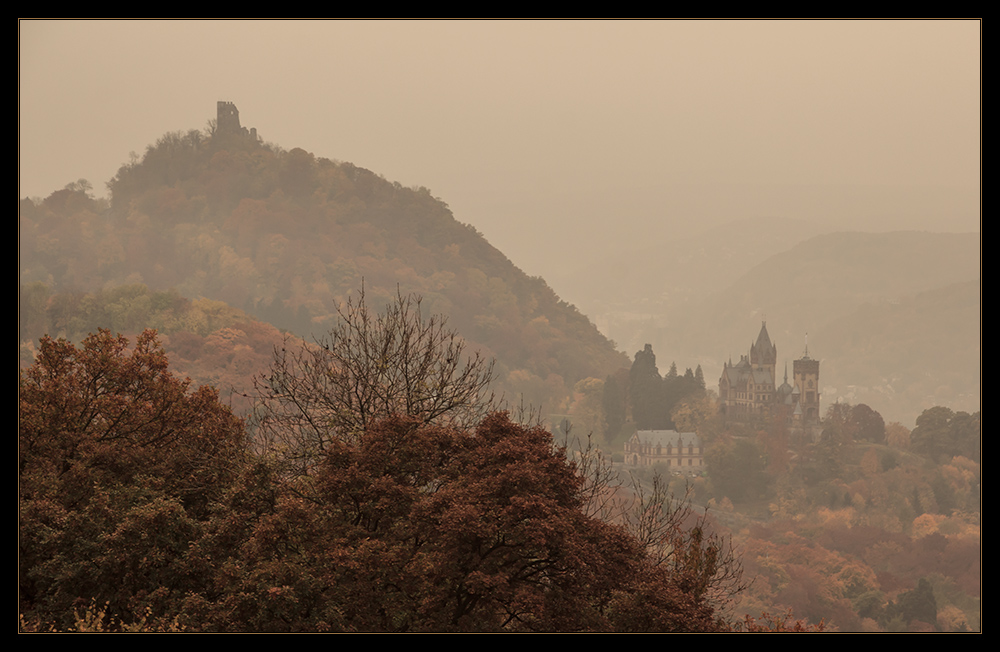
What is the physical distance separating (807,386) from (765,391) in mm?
5159

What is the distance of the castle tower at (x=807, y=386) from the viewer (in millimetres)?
96500

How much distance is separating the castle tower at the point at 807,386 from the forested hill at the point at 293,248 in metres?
36.2

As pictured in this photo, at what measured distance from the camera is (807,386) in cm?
9812

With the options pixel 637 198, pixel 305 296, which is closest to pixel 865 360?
pixel 637 198

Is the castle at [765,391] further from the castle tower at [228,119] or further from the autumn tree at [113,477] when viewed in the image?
the castle tower at [228,119]

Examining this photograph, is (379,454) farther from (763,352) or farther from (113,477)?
(763,352)

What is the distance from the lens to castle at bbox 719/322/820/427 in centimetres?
9675

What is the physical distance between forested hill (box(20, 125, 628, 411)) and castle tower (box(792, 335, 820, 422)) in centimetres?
3622

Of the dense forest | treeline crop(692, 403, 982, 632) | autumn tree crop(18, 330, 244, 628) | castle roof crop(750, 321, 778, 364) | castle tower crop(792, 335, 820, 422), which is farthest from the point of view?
castle roof crop(750, 321, 778, 364)

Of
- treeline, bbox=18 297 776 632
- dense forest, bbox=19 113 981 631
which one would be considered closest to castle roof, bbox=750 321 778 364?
dense forest, bbox=19 113 981 631

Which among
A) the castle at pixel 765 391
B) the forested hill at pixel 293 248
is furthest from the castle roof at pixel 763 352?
the forested hill at pixel 293 248

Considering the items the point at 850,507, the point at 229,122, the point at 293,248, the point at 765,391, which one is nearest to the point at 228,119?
the point at 229,122

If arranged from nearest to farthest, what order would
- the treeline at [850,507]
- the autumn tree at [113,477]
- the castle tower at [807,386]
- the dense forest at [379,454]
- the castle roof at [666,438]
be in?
the dense forest at [379,454] → the autumn tree at [113,477] → the treeline at [850,507] → the castle roof at [666,438] → the castle tower at [807,386]

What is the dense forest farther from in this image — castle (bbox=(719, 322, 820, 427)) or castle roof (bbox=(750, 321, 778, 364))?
castle roof (bbox=(750, 321, 778, 364))
